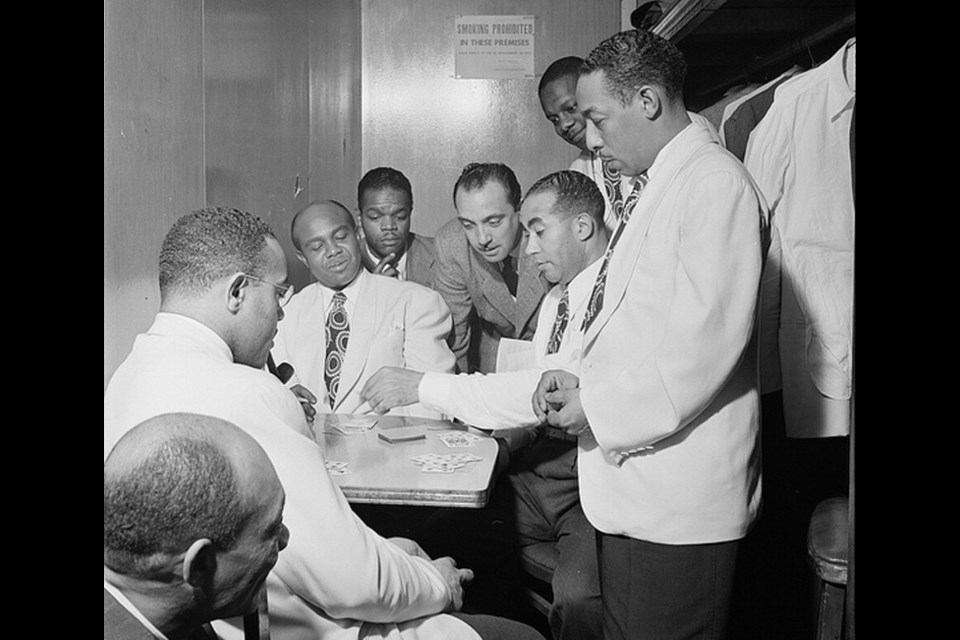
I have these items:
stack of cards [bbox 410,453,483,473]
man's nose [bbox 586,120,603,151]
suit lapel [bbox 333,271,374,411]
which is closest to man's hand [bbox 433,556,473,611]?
stack of cards [bbox 410,453,483,473]

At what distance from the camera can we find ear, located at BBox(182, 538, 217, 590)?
0.79 metres

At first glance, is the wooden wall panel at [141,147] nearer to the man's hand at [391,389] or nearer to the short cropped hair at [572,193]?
the man's hand at [391,389]

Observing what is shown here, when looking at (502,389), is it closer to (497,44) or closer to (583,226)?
(583,226)

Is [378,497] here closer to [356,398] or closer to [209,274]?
[356,398]

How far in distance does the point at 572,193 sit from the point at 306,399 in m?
0.44

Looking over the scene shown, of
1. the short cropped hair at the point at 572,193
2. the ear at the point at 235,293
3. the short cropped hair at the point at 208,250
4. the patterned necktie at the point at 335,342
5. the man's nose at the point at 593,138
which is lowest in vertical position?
the patterned necktie at the point at 335,342

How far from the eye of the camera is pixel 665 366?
971mm

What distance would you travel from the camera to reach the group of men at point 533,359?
895mm

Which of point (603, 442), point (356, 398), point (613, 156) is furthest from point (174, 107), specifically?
point (603, 442)

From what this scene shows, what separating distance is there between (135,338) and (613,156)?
1.99 ft

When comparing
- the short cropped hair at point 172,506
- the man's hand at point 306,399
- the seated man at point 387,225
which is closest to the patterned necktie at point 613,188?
the seated man at point 387,225

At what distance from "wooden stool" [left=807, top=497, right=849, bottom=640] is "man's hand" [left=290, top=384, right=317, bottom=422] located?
671mm

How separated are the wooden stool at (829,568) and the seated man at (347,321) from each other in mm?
525

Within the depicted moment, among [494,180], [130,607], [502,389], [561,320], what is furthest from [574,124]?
[130,607]
